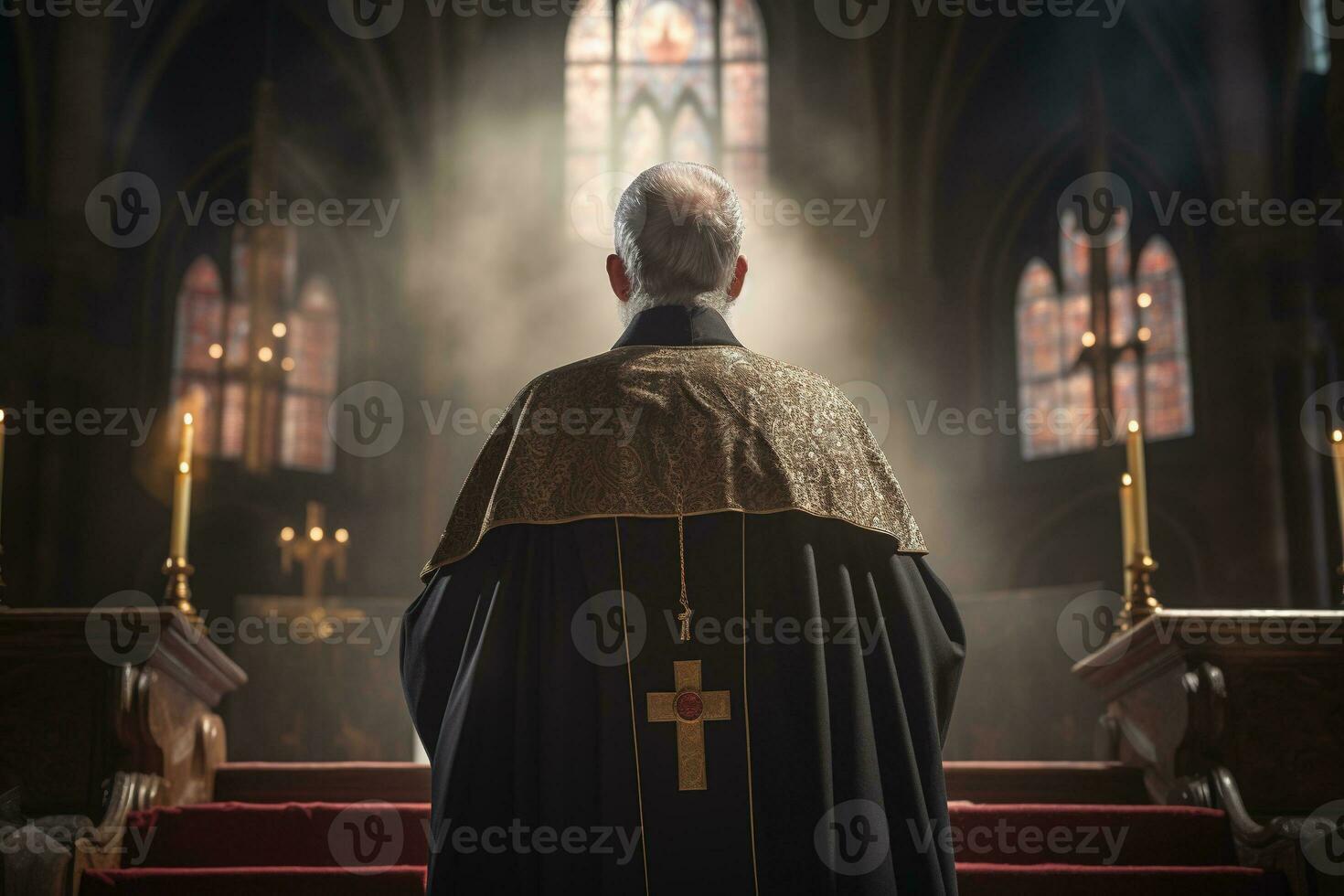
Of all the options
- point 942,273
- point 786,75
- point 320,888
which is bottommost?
point 320,888

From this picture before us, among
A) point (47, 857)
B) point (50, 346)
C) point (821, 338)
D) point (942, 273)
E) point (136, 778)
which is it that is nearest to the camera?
point (47, 857)

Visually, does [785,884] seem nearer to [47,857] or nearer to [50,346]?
[47,857]

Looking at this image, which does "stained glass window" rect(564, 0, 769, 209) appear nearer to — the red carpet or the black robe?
the red carpet

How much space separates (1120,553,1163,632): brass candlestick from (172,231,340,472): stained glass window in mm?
8683

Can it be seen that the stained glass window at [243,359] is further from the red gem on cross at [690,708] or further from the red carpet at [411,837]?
the red gem on cross at [690,708]

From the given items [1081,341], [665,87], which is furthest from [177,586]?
[1081,341]

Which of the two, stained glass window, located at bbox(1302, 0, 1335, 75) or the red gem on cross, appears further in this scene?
stained glass window, located at bbox(1302, 0, 1335, 75)

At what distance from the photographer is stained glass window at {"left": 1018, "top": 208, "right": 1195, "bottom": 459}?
12.4 meters

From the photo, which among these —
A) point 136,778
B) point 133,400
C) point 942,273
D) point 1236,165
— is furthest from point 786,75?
point 136,778

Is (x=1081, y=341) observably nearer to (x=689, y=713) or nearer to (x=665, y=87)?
(x=665, y=87)

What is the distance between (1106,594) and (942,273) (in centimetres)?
308

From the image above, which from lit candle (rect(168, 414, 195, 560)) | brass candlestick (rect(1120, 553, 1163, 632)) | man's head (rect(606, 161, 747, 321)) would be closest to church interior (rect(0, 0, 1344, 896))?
brass candlestick (rect(1120, 553, 1163, 632))

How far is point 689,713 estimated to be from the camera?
92.4 inches

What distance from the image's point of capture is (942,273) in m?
13.1
